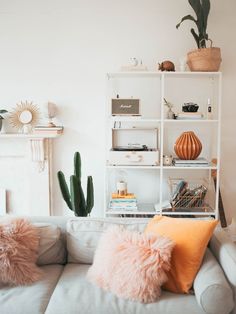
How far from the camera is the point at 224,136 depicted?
10.7 ft

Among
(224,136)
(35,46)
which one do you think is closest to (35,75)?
(35,46)

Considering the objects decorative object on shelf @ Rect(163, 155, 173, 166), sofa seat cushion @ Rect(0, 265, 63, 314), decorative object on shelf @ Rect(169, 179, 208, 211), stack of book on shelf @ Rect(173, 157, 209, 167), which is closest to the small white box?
decorative object on shelf @ Rect(163, 155, 173, 166)

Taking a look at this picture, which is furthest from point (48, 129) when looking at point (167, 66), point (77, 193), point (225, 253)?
point (225, 253)

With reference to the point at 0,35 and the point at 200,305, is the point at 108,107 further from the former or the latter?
the point at 200,305

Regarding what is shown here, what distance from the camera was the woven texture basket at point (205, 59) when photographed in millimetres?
2826

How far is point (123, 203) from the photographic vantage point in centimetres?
305

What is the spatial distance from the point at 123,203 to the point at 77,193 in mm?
449

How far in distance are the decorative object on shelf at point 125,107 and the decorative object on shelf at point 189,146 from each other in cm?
44

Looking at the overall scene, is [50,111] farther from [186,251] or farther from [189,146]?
[186,251]

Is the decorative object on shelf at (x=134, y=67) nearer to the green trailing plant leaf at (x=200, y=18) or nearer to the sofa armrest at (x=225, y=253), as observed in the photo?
the green trailing plant leaf at (x=200, y=18)

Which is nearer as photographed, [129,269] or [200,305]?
[200,305]

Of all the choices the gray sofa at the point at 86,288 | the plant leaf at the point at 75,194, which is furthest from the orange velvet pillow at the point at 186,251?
the plant leaf at the point at 75,194

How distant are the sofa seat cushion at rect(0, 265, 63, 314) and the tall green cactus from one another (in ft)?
3.13

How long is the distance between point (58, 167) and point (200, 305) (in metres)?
2.05
